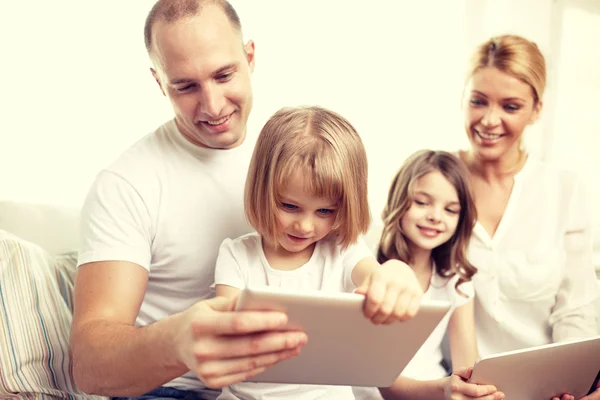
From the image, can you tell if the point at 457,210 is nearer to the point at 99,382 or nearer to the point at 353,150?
the point at 353,150

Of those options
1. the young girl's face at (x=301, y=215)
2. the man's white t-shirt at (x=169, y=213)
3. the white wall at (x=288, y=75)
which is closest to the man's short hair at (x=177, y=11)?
the man's white t-shirt at (x=169, y=213)

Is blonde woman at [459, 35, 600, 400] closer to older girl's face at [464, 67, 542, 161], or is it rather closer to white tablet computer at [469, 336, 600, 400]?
older girl's face at [464, 67, 542, 161]

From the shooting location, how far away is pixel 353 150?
153 cm

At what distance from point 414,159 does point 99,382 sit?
1179mm

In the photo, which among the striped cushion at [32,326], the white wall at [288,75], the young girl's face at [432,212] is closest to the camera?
the striped cushion at [32,326]

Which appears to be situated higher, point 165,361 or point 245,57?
point 245,57

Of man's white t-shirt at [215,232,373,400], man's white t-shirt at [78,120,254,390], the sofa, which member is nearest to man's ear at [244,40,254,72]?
man's white t-shirt at [78,120,254,390]

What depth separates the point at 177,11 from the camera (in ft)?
5.35

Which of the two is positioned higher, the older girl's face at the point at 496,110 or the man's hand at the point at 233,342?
the older girl's face at the point at 496,110

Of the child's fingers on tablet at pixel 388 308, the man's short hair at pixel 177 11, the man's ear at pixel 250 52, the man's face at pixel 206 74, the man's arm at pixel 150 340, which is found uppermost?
the man's short hair at pixel 177 11

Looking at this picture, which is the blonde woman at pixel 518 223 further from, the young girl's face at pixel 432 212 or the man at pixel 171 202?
the man at pixel 171 202

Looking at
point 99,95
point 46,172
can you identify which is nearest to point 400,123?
point 99,95

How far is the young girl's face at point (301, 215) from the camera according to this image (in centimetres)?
145

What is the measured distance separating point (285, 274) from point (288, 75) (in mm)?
1626
